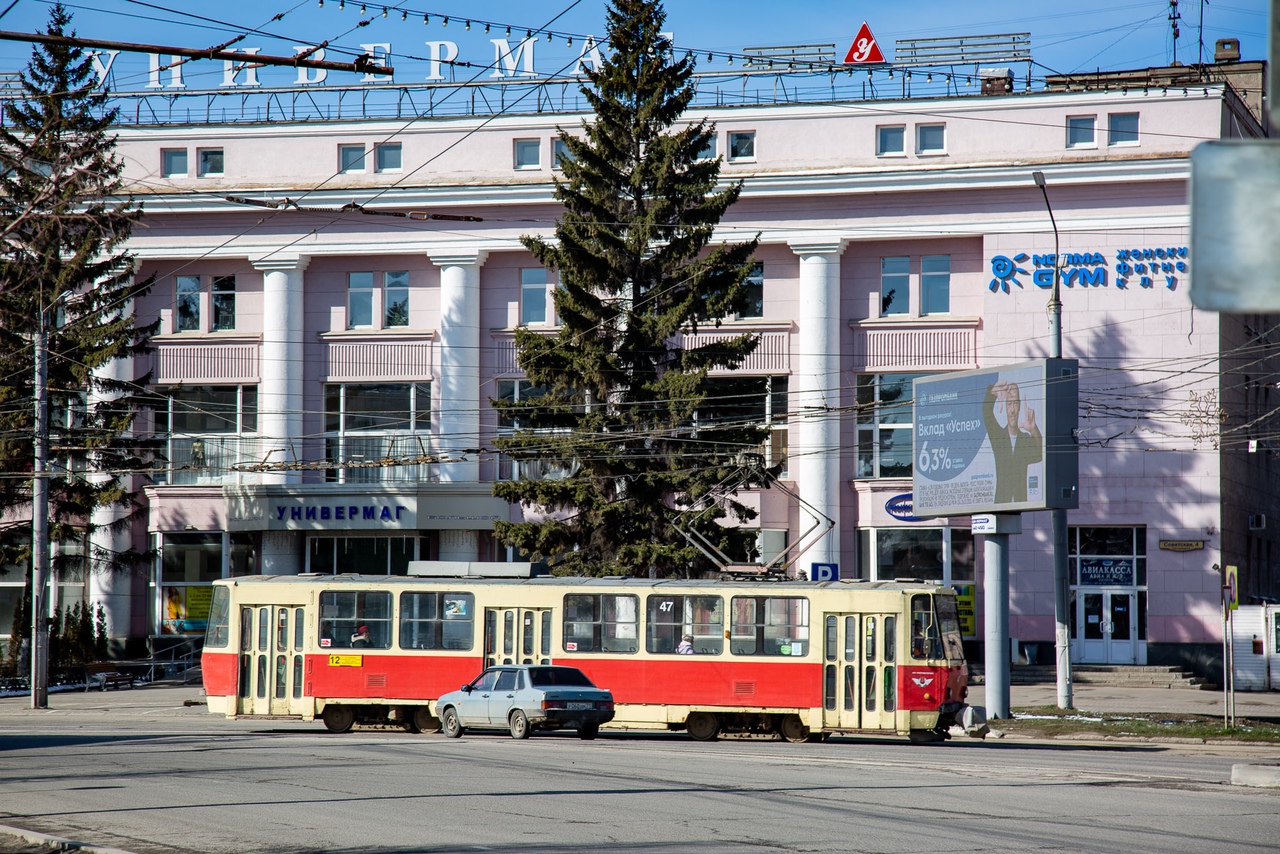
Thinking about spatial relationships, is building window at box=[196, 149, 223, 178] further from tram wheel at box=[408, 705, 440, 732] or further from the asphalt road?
the asphalt road

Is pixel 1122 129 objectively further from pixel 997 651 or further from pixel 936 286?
pixel 997 651

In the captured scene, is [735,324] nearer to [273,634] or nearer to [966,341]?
[966,341]

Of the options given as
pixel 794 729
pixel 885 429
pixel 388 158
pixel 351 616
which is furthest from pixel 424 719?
pixel 388 158

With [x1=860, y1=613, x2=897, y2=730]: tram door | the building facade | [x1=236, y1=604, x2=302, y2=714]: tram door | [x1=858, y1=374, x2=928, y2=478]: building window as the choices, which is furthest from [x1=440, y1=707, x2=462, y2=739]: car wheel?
[x1=858, y1=374, x2=928, y2=478]: building window

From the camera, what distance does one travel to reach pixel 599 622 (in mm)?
25391

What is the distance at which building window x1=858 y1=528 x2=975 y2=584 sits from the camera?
42344 mm

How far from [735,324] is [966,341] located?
22.3ft

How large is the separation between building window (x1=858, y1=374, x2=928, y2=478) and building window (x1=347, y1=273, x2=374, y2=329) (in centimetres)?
1567

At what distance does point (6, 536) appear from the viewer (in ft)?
142

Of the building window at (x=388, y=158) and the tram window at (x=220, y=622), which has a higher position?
the building window at (x=388, y=158)

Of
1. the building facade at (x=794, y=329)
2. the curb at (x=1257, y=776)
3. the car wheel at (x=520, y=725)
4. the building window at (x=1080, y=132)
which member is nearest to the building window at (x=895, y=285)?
the building facade at (x=794, y=329)

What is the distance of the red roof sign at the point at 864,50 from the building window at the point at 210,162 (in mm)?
19809

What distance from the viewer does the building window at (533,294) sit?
45.3 meters

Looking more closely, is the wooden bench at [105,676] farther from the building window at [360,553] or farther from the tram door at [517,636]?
the tram door at [517,636]
